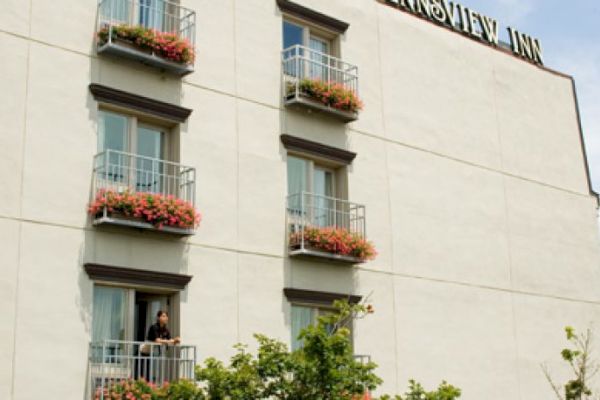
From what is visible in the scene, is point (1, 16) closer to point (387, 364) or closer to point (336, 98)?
point (336, 98)

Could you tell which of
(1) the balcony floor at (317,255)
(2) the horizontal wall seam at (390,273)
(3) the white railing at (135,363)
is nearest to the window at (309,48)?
(1) the balcony floor at (317,255)

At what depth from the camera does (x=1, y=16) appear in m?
20.7

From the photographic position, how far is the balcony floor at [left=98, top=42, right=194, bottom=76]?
2181 cm

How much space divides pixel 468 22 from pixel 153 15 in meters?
13.0

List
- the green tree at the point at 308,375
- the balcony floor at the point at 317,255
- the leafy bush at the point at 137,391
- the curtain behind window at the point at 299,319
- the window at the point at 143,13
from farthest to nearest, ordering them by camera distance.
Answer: the curtain behind window at the point at 299,319, the balcony floor at the point at 317,255, the window at the point at 143,13, the leafy bush at the point at 137,391, the green tree at the point at 308,375

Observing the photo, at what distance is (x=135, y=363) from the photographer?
2114 centimetres

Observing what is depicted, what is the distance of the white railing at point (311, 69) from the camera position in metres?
25.8

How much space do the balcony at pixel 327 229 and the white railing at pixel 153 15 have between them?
5.04 meters

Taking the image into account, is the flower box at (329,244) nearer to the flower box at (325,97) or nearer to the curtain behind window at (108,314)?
the flower box at (325,97)

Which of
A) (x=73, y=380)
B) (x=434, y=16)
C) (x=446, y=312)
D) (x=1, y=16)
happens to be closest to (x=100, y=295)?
(x=73, y=380)

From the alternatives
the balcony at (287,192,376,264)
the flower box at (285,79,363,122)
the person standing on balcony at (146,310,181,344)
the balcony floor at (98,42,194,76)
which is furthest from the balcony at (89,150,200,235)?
the flower box at (285,79,363,122)

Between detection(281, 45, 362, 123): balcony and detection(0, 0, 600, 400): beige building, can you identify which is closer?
detection(0, 0, 600, 400): beige building

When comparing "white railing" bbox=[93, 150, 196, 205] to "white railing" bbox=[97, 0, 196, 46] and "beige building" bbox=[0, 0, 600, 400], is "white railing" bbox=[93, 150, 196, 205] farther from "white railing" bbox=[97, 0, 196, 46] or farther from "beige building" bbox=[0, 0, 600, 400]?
"white railing" bbox=[97, 0, 196, 46]

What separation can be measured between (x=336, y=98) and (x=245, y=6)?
341 cm
